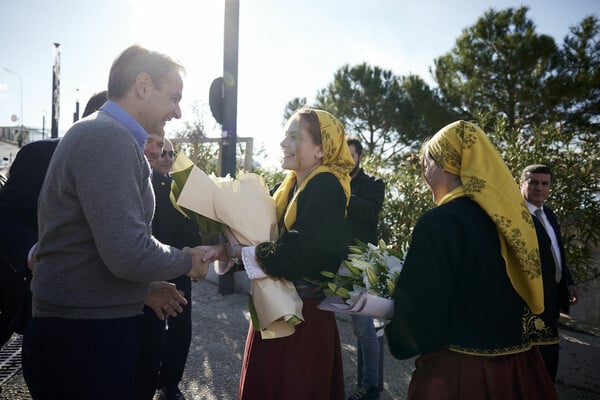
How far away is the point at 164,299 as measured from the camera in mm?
2080

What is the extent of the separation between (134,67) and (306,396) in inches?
68.0

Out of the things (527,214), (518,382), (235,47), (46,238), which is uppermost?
(235,47)

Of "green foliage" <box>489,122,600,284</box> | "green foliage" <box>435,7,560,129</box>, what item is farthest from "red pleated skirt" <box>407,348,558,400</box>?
"green foliage" <box>435,7,560,129</box>

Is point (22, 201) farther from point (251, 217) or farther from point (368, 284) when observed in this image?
point (368, 284)

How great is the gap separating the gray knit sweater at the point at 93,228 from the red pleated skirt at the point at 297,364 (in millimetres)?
935

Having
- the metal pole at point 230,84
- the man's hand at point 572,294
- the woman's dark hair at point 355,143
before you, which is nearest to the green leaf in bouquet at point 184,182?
the woman's dark hair at point 355,143

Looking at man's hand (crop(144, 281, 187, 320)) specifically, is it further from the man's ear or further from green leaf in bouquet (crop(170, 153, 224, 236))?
the man's ear

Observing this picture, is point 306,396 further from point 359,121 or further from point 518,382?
point 359,121

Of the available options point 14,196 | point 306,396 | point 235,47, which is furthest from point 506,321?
point 235,47

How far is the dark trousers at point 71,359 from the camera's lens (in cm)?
150

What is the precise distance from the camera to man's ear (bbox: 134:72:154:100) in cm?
170

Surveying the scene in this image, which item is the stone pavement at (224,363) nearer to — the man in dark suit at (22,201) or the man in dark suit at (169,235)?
the man in dark suit at (169,235)

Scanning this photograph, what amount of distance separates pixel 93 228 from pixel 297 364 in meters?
1.28

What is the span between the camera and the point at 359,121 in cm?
2922
